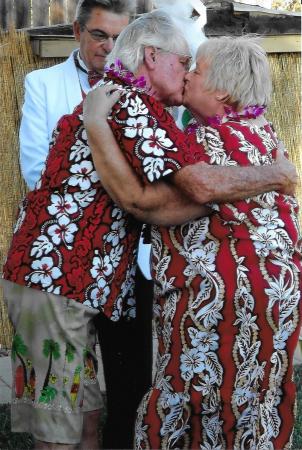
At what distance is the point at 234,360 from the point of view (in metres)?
3.30

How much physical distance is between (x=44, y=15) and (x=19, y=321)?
16.0ft

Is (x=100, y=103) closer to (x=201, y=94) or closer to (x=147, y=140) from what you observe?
(x=147, y=140)

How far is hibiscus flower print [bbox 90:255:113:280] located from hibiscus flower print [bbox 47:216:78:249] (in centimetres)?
11

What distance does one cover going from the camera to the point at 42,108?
409cm

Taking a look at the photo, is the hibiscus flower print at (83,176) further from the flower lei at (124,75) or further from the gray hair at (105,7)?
the gray hair at (105,7)

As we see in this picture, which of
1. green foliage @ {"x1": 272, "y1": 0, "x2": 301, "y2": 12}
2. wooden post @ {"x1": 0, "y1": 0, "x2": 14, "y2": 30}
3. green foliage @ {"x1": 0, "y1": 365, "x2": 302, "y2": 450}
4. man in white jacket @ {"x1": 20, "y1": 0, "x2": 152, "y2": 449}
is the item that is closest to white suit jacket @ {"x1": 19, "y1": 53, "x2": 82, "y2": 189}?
man in white jacket @ {"x1": 20, "y1": 0, "x2": 152, "y2": 449}

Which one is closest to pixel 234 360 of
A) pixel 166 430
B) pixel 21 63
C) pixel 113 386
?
pixel 166 430

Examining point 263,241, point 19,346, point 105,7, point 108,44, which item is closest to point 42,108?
point 108,44

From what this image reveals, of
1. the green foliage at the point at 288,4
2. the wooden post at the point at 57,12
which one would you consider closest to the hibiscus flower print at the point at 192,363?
the wooden post at the point at 57,12

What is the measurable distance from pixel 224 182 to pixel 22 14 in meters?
5.03

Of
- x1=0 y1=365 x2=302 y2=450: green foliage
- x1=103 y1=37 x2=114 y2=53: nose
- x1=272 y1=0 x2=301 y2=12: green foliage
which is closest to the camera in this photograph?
x1=103 y1=37 x2=114 y2=53: nose

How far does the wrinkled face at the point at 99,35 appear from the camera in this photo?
163 inches

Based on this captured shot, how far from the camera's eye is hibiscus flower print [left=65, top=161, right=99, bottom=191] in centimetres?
329

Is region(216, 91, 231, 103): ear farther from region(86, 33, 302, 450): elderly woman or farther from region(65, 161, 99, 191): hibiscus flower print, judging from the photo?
region(65, 161, 99, 191): hibiscus flower print
